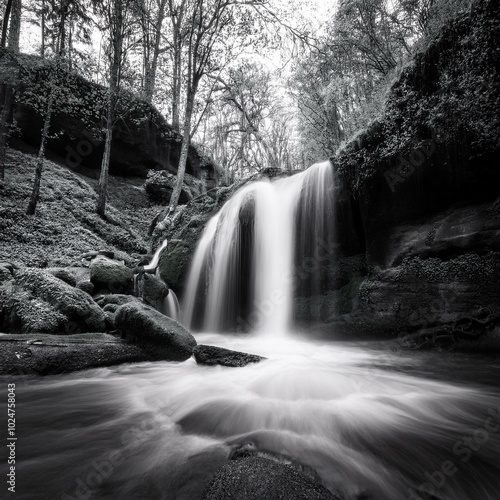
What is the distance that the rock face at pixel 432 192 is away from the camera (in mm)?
4645

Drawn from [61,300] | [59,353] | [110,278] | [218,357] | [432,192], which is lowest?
[218,357]

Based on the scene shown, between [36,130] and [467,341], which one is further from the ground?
[36,130]

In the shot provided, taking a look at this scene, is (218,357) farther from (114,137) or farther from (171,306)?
(114,137)

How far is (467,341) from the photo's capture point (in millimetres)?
4801

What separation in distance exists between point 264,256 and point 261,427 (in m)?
5.37

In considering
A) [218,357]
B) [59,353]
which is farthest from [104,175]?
[218,357]

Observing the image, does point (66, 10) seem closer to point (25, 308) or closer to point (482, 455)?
point (25, 308)

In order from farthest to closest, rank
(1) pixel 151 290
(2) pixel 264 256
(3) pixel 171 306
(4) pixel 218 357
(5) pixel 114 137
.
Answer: (5) pixel 114 137, (3) pixel 171 306, (1) pixel 151 290, (2) pixel 264 256, (4) pixel 218 357

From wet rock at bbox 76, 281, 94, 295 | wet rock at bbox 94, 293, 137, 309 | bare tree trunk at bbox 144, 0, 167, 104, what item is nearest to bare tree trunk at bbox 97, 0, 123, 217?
bare tree trunk at bbox 144, 0, 167, 104

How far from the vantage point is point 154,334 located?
480cm

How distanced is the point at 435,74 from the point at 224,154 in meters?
27.5

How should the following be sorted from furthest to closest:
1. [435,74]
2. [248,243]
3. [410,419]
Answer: [248,243], [435,74], [410,419]

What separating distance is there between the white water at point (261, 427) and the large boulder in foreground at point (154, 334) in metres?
0.23

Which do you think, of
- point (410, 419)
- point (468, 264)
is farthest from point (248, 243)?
point (410, 419)
